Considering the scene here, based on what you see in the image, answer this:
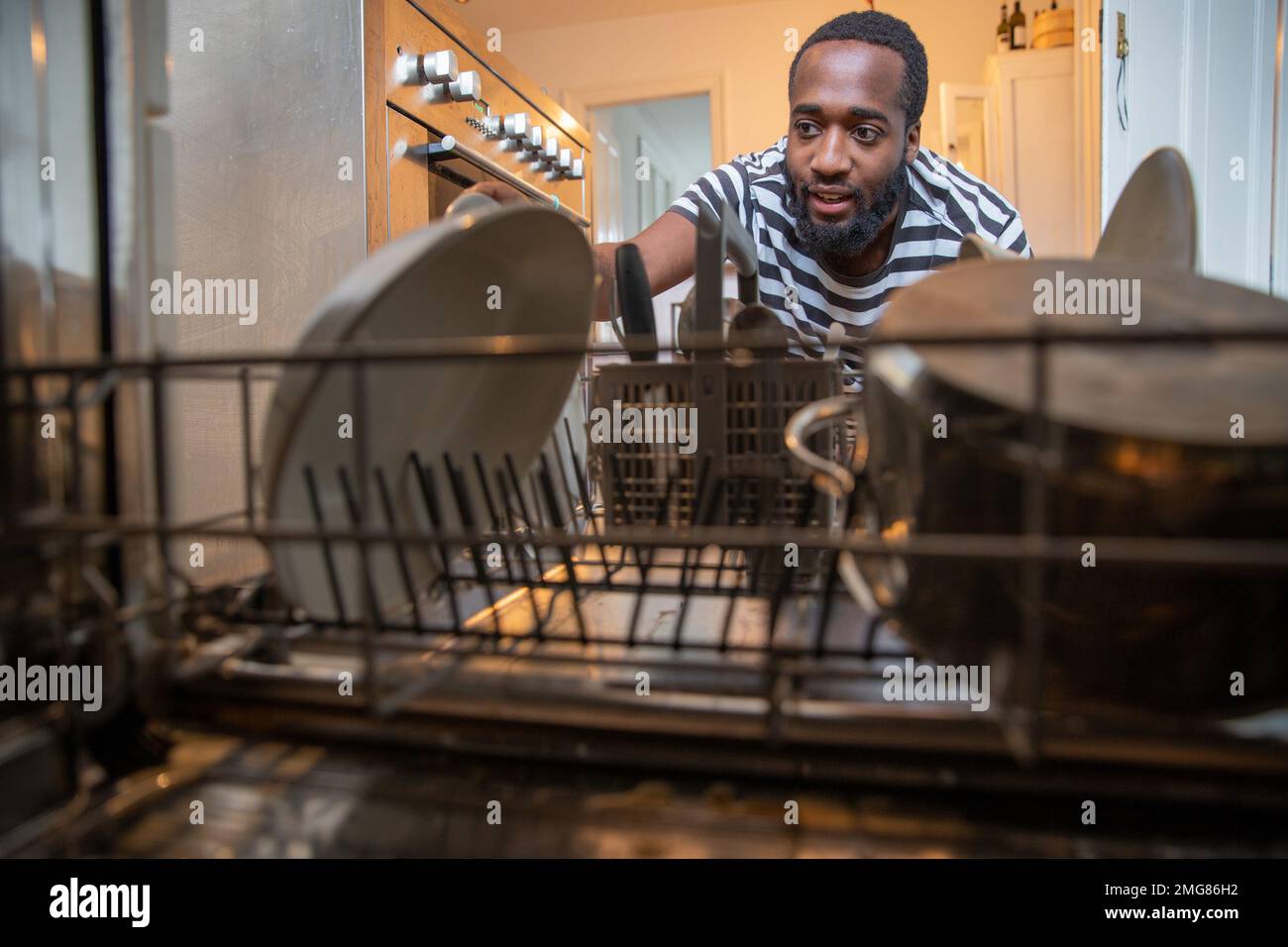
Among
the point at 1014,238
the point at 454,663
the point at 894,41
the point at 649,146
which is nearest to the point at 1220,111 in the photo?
the point at 1014,238

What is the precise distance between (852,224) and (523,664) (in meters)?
0.72

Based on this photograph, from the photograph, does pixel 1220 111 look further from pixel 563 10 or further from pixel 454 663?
pixel 563 10

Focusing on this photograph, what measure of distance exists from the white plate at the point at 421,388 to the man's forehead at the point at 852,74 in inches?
22.4

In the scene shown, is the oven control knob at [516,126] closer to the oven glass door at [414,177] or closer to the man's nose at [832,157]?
the oven glass door at [414,177]

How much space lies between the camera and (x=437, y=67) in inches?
47.1

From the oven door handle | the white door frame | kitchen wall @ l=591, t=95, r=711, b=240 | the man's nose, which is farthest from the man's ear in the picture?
kitchen wall @ l=591, t=95, r=711, b=240

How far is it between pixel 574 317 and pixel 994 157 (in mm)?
2280

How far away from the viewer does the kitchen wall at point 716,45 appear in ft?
9.37

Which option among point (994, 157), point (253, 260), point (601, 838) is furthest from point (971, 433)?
point (994, 157)

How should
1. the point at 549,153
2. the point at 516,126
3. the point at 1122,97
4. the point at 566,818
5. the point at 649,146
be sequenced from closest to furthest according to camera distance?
the point at 566,818
the point at 1122,97
the point at 516,126
the point at 549,153
the point at 649,146

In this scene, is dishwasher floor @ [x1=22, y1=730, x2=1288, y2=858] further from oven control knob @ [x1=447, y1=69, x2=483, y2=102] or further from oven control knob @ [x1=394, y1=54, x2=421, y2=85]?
oven control knob @ [x1=447, y1=69, x2=483, y2=102]

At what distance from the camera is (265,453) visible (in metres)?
0.29

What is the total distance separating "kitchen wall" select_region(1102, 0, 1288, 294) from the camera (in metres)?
0.87
